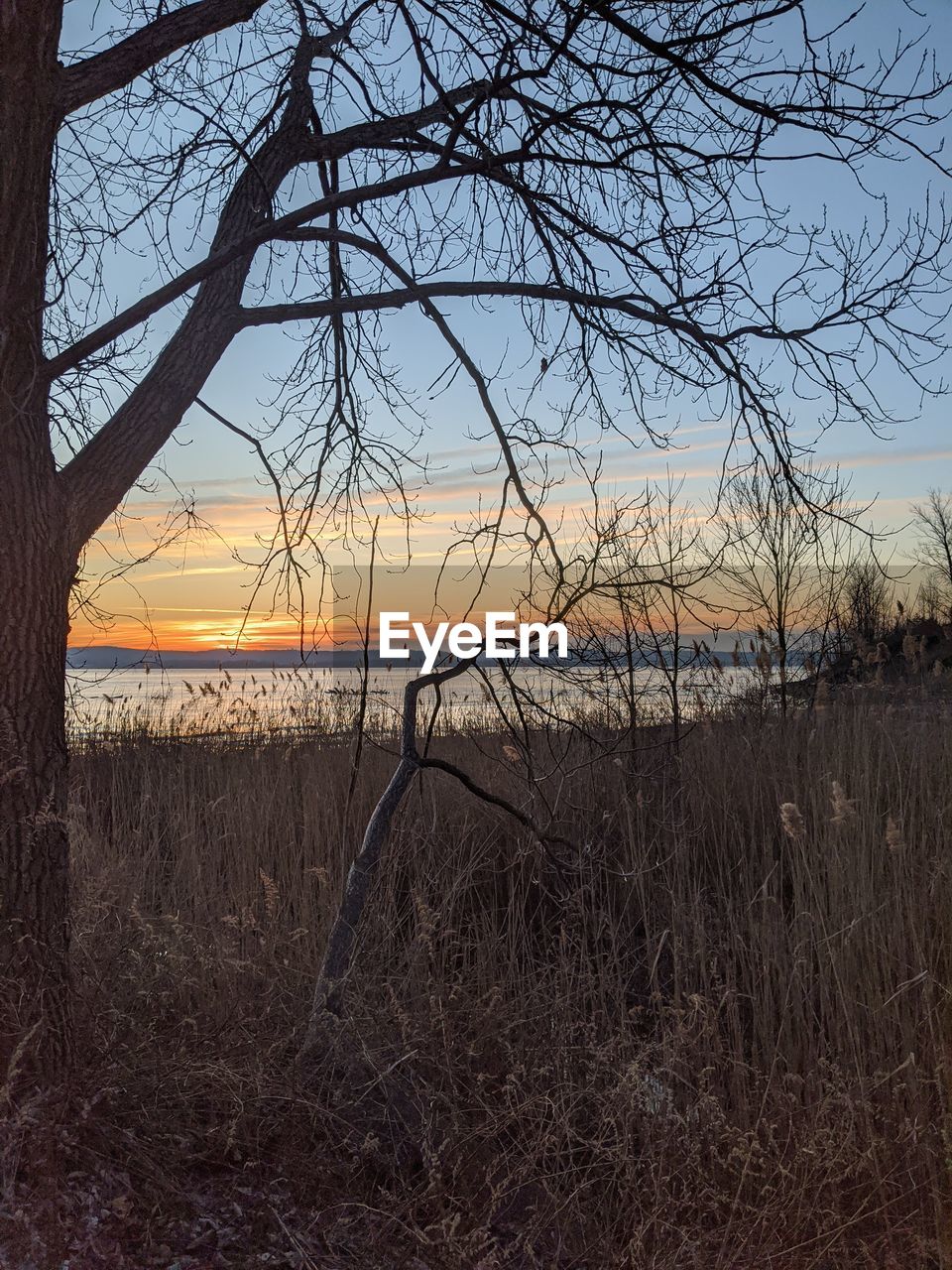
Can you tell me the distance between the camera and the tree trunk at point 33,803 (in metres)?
2.59

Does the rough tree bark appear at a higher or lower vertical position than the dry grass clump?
higher

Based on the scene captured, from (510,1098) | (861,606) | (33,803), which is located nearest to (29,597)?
(33,803)

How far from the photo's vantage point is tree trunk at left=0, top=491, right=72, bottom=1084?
2594 millimetres

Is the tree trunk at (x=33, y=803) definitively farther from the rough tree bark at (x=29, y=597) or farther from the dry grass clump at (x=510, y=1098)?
the dry grass clump at (x=510, y=1098)

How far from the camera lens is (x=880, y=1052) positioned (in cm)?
317

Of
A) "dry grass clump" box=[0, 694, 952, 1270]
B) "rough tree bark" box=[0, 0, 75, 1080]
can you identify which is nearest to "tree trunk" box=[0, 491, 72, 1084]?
"rough tree bark" box=[0, 0, 75, 1080]

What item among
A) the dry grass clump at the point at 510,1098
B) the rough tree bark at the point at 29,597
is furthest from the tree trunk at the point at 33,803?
the dry grass clump at the point at 510,1098

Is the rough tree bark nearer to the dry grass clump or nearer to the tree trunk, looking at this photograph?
the tree trunk

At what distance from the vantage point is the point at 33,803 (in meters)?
2.66

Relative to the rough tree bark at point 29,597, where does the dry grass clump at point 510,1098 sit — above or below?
below

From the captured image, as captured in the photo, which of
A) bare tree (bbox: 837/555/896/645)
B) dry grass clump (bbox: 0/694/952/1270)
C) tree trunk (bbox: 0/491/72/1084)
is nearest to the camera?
dry grass clump (bbox: 0/694/952/1270)

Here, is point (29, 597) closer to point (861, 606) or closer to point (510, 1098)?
point (510, 1098)

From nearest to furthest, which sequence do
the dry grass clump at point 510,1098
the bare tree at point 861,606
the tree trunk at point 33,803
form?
the dry grass clump at point 510,1098 → the tree trunk at point 33,803 → the bare tree at point 861,606

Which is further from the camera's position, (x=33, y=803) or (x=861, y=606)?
(x=861, y=606)
